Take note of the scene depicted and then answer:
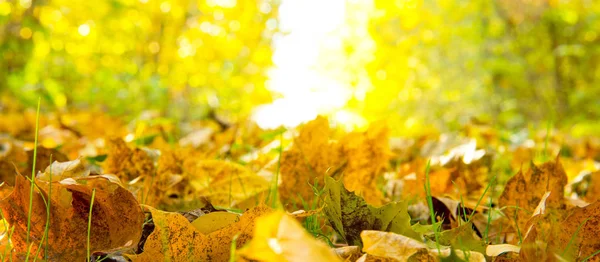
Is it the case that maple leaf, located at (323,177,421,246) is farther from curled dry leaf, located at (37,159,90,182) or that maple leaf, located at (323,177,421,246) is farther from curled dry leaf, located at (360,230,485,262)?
curled dry leaf, located at (37,159,90,182)

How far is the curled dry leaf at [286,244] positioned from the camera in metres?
0.36

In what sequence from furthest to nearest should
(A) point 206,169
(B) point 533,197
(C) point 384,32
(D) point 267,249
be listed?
(C) point 384,32 < (A) point 206,169 < (B) point 533,197 < (D) point 267,249

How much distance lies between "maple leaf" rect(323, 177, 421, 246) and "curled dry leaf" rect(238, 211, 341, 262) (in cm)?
20

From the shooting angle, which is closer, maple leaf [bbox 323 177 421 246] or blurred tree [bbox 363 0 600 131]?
maple leaf [bbox 323 177 421 246]

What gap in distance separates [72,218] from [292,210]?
34 cm

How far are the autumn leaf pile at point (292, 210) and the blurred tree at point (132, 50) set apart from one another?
7.36ft

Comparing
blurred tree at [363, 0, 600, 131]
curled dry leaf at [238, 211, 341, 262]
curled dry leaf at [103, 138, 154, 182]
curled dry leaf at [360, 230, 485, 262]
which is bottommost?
blurred tree at [363, 0, 600, 131]

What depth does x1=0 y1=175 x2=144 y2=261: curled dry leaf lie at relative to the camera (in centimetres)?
57

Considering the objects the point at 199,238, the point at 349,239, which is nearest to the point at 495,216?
the point at 349,239

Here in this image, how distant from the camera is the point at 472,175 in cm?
113

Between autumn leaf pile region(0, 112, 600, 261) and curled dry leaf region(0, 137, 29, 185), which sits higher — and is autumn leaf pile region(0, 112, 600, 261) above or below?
above

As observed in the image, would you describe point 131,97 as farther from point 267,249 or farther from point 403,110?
point 403,110

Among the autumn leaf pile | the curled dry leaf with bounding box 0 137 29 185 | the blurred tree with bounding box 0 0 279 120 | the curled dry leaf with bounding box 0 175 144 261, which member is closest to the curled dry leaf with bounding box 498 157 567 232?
the autumn leaf pile

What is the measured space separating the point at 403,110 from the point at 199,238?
24.0ft
